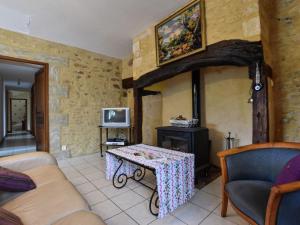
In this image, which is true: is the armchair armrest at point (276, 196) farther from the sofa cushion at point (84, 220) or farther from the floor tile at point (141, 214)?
the floor tile at point (141, 214)

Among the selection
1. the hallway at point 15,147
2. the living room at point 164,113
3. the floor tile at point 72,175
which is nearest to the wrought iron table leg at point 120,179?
the living room at point 164,113

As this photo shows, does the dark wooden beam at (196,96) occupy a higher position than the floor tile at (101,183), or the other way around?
the dark wooden beam at (196,96)

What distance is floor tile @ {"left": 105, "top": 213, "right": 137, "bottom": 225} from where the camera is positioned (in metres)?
1.54

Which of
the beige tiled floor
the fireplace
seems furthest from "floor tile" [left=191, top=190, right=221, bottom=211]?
the fireplace

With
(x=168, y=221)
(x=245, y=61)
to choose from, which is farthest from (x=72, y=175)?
(x=245, y=61)

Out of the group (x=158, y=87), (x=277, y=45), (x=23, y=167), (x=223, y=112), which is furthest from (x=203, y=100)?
(x=23, y=167)

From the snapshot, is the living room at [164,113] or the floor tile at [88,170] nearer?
the living room at [164,113]

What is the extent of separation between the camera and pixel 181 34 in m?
2.40

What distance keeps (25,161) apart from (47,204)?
3.06ft

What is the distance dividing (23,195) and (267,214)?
1.72m

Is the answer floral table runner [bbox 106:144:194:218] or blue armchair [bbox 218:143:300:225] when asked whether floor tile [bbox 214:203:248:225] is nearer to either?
blue armchair [bbox 218:143:300:225]

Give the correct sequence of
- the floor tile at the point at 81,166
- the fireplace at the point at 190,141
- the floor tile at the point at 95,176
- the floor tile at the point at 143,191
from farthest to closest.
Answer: the floor tile at the point at 81,166, the floor tile at the point at 95,176, the fireplace at the point at 190,141, the floor tile at the point at 143,191

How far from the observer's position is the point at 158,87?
375 cm

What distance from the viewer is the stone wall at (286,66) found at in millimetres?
2135
